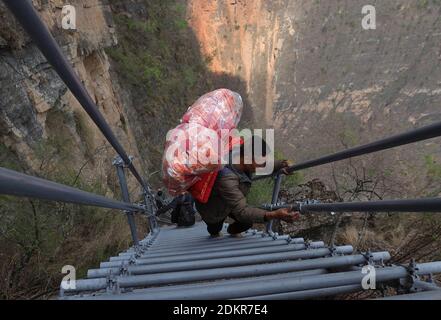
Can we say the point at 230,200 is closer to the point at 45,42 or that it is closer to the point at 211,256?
the point at 211,256

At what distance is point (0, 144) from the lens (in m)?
5.29

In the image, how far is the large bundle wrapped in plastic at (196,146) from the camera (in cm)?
293

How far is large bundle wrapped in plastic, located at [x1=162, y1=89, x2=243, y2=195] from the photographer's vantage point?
2932 millimetres

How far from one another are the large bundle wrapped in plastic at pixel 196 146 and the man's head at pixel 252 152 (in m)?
0.21

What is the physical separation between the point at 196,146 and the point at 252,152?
641mm

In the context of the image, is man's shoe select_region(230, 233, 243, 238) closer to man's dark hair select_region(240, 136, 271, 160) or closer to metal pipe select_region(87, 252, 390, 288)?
man's dark hair select_region(240, 136, 271, 160)

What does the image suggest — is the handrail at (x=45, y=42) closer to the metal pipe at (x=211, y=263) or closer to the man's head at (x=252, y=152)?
the metal pipe at (x=211, y=263)

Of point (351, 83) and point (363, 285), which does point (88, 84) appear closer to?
point (363, 285)

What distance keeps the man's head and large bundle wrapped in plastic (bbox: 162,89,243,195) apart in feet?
0.69

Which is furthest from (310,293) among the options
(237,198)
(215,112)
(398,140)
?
(215,112)

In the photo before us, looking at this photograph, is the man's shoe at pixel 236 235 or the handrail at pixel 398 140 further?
the man's shoe at pixel 236 235

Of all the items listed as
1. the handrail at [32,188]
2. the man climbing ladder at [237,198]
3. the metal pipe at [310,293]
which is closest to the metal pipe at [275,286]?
the metal pipe at [310,293]

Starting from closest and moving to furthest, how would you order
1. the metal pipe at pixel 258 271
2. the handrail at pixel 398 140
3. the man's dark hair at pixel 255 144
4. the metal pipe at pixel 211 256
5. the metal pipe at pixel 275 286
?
the handrail at pixel 398 140
the metal pipe at pixel 275 286
the metal pipe at pixel 258 271
the metal pipe at pixel 211 256
the man's dark hair at pixel 255 144

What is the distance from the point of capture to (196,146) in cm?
294
